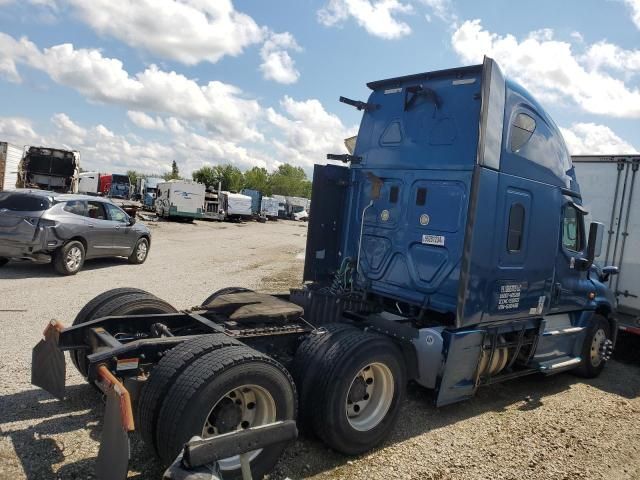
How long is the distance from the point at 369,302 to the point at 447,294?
960 mm

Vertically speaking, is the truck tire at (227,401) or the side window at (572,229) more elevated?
the side window at (572,229)

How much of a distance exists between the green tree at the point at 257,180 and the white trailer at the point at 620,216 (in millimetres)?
90419

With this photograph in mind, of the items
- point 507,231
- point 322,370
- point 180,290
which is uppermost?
point 507,231

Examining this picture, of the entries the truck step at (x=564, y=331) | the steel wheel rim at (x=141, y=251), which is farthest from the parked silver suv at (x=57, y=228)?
the truck step at (x=564, y=331)

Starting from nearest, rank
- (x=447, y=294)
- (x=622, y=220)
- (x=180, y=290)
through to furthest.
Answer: (x=447, y=294) < (x=622, y=220) < (x=180, y=290)

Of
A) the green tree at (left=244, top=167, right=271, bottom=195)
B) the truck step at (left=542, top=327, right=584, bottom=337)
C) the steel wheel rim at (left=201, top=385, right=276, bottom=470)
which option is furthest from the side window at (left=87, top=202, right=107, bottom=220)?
the green tree at (left=244, top=167, right=271, bottom=195)

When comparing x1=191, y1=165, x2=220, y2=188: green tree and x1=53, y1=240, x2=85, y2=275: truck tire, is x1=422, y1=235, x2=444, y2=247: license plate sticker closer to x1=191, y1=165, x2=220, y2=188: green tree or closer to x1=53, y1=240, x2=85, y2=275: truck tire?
x1=53, y1=240, x2=85, y2=275: truck tire

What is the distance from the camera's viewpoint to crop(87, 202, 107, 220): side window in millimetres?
11867

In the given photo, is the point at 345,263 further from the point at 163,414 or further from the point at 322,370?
the point at 163,414

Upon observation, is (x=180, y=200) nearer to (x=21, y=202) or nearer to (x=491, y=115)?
(x=21, y=202)

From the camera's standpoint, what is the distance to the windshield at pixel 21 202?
1046 centimetres

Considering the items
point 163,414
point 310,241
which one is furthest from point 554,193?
point 163,414

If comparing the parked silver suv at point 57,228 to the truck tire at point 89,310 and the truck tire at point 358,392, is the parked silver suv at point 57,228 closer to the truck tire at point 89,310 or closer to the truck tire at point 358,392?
the truck tire at point 89,310

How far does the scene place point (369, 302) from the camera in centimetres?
559
